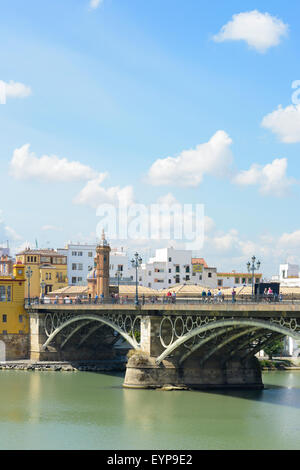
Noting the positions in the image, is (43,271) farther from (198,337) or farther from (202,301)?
(202,301)

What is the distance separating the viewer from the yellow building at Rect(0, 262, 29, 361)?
86.2 m

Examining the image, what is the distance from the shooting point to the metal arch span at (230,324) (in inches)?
1870

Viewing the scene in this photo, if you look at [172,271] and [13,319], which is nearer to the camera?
[13,319]

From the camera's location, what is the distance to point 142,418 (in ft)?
158

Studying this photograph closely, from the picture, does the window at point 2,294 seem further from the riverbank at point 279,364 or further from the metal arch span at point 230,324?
the metal arch span at point 230,324

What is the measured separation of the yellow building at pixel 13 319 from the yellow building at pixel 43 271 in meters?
34.6

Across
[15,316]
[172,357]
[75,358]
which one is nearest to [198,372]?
[172,357]

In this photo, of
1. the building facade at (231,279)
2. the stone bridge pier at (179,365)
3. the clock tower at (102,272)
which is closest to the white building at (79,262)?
the building facade at (231,279)

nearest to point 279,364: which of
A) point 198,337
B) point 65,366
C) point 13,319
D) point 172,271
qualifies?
point 65,366

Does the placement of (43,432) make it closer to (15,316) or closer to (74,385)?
(74,385)

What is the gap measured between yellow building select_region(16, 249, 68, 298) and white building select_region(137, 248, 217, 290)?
1312cm

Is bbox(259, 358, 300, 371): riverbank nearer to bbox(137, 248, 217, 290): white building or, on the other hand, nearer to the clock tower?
the clock tower

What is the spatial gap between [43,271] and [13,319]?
38.1 m

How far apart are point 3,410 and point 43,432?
9.28 m
